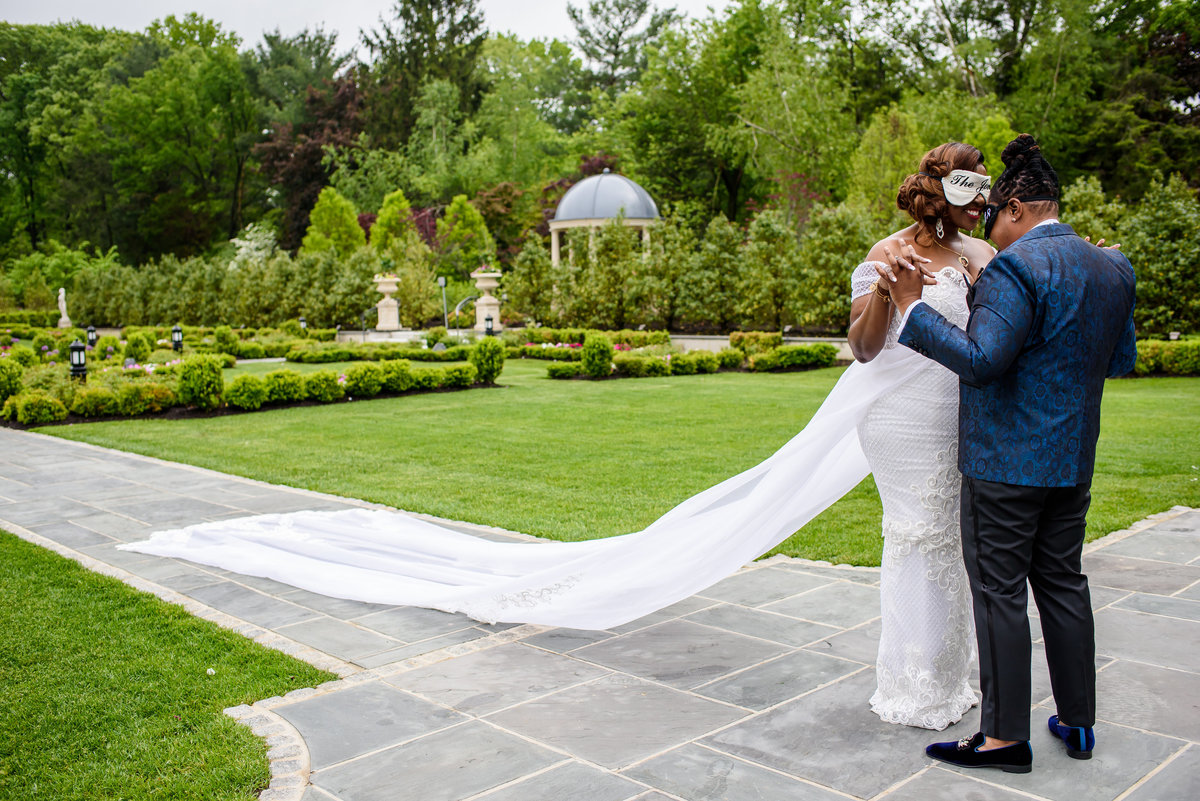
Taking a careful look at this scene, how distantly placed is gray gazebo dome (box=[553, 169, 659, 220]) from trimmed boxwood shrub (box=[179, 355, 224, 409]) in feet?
67.6

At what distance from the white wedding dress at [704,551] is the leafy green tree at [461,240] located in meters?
36.8

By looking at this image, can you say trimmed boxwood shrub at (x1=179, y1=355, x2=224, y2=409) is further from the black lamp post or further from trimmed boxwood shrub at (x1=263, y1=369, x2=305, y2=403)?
the black lamp post

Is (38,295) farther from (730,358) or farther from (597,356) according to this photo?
(730,358)

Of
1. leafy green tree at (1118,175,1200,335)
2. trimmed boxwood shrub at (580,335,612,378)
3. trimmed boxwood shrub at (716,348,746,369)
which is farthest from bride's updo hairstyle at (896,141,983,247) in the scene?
leafy green tree at (1118,175,1200,335)

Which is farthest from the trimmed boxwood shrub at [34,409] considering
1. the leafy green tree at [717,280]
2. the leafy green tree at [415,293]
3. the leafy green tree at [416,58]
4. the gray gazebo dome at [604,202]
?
the leafy green tree at [416,58]

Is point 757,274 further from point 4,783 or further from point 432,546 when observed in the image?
point 4,783

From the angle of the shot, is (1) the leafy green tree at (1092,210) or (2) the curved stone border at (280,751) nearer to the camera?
(2) the curved stone border at (280,751)

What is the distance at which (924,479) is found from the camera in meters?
3.37

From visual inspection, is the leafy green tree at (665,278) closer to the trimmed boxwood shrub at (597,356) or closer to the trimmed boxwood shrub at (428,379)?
the trimmed boxwood shrub at (597,356)

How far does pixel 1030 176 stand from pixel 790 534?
5.81ft

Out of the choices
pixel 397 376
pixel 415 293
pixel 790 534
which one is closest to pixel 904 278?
pixel 790 534

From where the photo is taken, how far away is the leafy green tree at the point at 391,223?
140 ft

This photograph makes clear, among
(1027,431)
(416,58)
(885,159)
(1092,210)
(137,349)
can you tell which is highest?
(416,58)

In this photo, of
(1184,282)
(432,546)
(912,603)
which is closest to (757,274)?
(1184,282)
